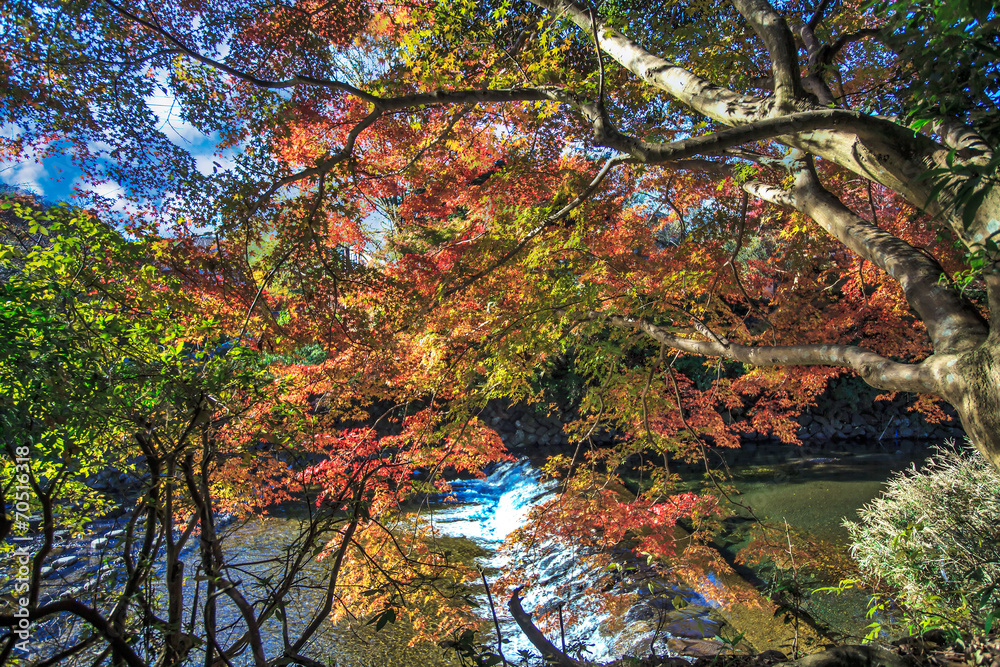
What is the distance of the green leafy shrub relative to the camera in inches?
124

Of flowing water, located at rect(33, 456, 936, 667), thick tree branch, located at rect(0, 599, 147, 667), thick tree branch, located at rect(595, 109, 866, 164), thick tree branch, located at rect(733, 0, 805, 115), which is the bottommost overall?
flowing water, located at rect(33, 456, 936, 667)

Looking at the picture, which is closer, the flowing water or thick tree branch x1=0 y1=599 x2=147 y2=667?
thick tree branch x1=0 y1=599 x2=147 y2=667

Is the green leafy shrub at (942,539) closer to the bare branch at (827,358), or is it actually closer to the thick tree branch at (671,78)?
the bare branch at (827,358)

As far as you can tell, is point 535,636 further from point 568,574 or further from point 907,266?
point 568,574

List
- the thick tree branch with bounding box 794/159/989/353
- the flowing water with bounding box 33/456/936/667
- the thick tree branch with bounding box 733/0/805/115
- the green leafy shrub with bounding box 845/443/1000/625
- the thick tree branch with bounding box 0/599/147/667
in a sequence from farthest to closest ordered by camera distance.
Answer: the flowing water with bounding box 33/456/936/667, the green leafy shrub with bounding box 845/443/1000/625, the thick tree branch with bounding box 733/0/805/115, the thick tree branch with bounding box 794/159/989/353, the thick tree branch with bounding box 0/599/147/667

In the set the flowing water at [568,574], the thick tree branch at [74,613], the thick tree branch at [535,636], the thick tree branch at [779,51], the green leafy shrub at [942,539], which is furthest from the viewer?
the flowing water at [568,574]

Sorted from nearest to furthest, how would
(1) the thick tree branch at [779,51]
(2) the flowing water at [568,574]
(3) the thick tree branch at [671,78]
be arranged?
(1) the thick tree branch at [779,51]
(3) the thick tree branch at [671,78]
(2) the flowing water at [568,574]

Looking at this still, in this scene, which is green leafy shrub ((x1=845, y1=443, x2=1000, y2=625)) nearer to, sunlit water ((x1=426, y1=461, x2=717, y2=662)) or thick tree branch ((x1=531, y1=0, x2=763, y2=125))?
sunlit water ((x1=426, y1=461, x2=717, y2=662))

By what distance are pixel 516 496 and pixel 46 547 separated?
7.81 metres

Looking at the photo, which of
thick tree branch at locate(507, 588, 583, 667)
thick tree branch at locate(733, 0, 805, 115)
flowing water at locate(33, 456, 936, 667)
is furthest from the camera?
flowing water at locate(33, 456, 936, 667)

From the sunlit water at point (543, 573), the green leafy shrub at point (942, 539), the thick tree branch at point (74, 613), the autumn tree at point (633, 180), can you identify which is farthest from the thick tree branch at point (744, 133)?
the green leafy shrub at point (942, 539)

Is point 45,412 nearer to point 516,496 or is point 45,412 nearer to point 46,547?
point 46,547

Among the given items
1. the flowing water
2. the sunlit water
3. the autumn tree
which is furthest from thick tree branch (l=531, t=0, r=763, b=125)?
the sunlit water

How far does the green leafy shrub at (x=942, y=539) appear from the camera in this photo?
3150 mm
